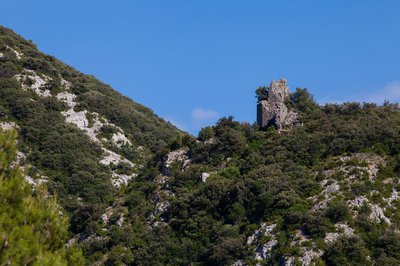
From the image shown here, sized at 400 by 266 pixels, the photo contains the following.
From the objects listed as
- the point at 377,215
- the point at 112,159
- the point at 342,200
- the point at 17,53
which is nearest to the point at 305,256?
the point at 377,215

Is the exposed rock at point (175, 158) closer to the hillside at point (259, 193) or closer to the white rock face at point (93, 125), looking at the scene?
the hillside at point (259, 193)

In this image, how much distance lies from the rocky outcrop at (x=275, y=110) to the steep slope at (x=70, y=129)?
1315cm

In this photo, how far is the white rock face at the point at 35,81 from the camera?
77500 millimetres

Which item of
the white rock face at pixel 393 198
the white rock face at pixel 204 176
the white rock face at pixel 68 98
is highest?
the white rock face at pixel 68 98

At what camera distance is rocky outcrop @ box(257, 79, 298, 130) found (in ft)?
179

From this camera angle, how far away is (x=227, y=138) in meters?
52.7

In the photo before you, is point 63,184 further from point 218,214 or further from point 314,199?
point 314,199

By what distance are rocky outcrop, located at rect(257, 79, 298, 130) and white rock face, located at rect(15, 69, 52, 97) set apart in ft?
102

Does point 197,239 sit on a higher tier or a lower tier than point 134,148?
lower

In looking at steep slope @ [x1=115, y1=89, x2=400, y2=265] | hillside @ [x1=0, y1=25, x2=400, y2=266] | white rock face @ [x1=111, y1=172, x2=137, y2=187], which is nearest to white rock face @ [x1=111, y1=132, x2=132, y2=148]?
white rock face @ [x1=111, y1=172, x2=137, y2=187]

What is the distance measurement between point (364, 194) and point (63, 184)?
1231 inches

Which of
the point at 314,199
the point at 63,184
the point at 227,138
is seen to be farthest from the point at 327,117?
the point at 63,184

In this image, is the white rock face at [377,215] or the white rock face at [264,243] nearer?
the white rock face at [264,243]

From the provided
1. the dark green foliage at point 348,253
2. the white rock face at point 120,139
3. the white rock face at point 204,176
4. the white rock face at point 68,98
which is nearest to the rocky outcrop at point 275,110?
the white rock face at point 204,176
